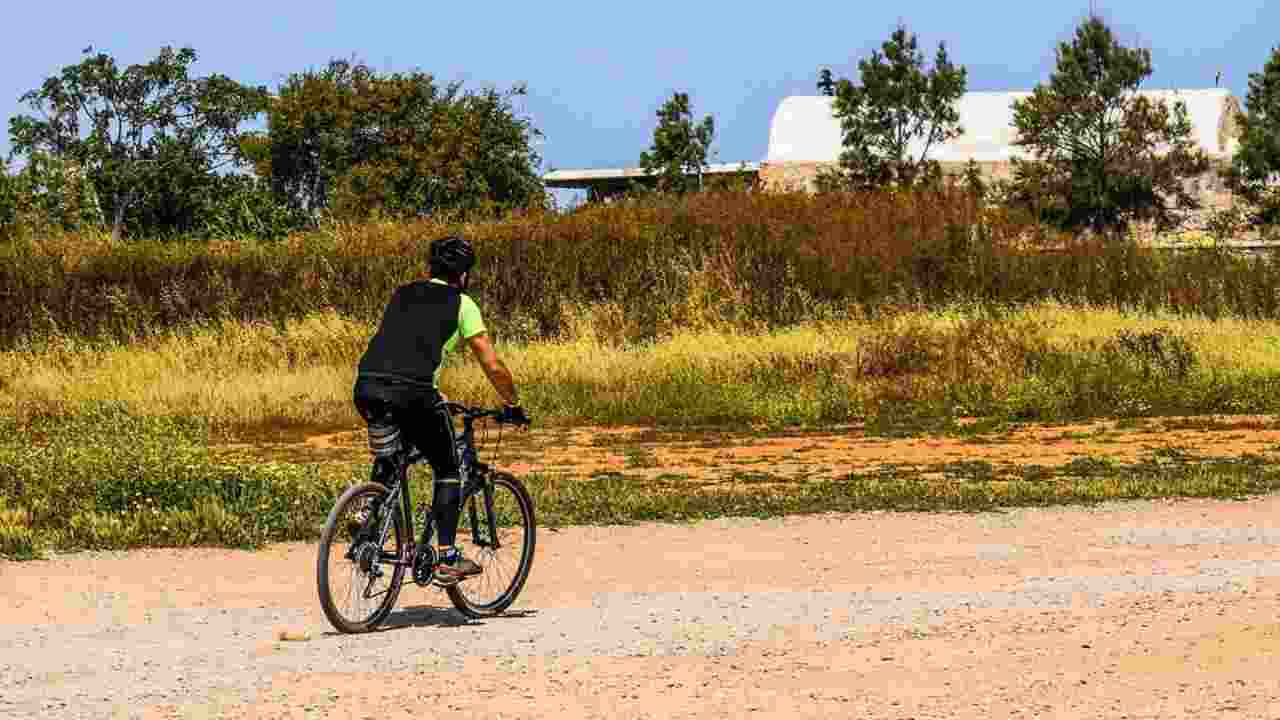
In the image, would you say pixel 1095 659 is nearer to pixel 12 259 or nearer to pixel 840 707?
pixel 840 707

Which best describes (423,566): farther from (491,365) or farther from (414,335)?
(414,335)

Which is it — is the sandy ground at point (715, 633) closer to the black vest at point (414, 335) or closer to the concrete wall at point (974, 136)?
the black vest at point (414, 335)

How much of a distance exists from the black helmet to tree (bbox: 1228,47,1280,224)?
172ft

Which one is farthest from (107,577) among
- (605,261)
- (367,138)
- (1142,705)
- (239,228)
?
(367,138)

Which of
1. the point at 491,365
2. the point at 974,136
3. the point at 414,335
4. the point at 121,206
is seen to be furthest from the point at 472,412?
the point at 974,136

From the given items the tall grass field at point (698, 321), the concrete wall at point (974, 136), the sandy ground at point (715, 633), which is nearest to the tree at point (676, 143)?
the concrete wall at point (974, 136)

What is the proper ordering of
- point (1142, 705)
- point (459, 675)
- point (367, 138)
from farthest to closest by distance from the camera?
1. point (367, 138)
2. point (459, 675)
3. point (1142, 705)

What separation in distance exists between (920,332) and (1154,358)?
282 cm

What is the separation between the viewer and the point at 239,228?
46000mm

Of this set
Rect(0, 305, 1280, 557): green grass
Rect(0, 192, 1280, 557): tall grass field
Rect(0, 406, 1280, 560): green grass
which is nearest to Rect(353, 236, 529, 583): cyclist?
Rect(0, 406, 1280, 560): green grass

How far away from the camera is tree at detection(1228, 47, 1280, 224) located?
61000 millimetres

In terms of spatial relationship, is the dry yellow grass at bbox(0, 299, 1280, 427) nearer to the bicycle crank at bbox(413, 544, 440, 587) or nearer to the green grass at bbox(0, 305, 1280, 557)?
the green grass at bbox(0, 305, 1280, 557)

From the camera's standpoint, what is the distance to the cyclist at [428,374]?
10461 millimetres

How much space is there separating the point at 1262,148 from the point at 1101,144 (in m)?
4.11
